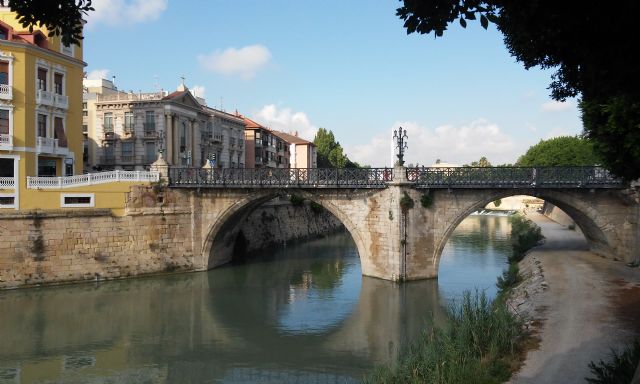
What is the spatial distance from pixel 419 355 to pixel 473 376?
1.87 meters

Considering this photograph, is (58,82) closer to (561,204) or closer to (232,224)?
(232,224)

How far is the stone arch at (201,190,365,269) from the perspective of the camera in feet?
90.9

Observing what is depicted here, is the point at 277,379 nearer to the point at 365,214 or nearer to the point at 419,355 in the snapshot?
the point at 419,355

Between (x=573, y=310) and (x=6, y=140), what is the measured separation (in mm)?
25999

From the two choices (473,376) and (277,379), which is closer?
(473,376)

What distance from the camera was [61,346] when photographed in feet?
59.4

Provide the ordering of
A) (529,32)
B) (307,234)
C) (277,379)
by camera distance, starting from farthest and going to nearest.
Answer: (307,234)
(277,379)
(529,32)

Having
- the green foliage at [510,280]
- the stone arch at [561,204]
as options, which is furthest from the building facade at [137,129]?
the green foliage at [510,280]

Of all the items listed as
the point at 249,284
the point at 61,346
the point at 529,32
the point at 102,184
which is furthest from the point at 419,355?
the point at 102,184

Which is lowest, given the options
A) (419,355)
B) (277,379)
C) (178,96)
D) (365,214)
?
(277,379)

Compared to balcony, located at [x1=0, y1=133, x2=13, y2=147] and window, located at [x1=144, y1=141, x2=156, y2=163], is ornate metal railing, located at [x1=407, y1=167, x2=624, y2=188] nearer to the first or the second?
balcony, located at [x1=0, y1=133, x2=13, y2=147]

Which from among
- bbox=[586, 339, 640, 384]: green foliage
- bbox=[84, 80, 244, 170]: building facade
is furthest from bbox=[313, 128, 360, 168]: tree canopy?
bbox=[586, 339, 640, 384]: green foliage

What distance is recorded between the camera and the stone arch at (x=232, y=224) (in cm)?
2770

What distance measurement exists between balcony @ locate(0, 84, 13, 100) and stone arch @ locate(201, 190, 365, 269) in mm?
11758
